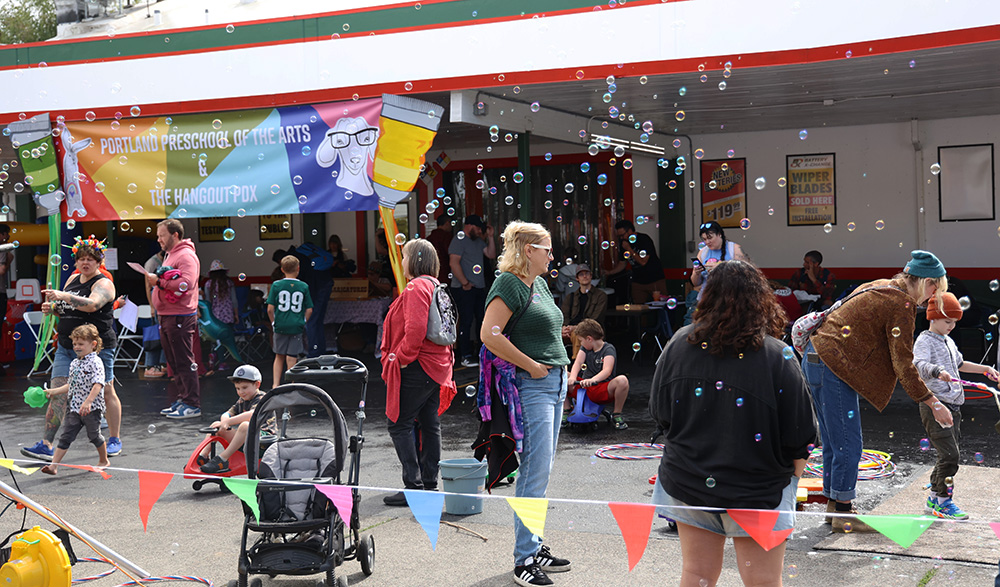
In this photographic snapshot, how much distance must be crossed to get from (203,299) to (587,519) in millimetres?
8593

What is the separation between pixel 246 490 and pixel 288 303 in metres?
6.08

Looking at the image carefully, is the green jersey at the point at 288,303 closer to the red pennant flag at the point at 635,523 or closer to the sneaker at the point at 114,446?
the sneaker at the point at 114,446

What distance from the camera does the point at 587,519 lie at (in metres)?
5.77

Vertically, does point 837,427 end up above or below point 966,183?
below

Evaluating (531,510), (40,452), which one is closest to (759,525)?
(531,510)

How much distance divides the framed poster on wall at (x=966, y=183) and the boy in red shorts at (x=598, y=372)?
7460 mm

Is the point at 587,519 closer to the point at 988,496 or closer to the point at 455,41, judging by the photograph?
the point at 988,496

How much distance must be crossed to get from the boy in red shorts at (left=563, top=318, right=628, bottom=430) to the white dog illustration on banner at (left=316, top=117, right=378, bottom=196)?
280cm

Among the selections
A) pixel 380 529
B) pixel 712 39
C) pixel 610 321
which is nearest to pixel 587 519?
pixel 380 529

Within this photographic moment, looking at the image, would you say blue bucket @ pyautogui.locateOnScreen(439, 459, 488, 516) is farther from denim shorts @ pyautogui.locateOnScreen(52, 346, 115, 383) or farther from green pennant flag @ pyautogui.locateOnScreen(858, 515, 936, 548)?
denim shorts @ pyautogui.locateOnScreen(52, 346, 115, 383)

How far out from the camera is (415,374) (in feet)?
19.9

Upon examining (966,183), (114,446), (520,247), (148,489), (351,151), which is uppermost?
(351,151)

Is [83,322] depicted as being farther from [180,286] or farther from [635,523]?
[635,523]

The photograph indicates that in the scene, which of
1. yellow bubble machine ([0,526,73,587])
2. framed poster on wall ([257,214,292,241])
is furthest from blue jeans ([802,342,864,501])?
framed poster on wall ([257,214,292,241])
